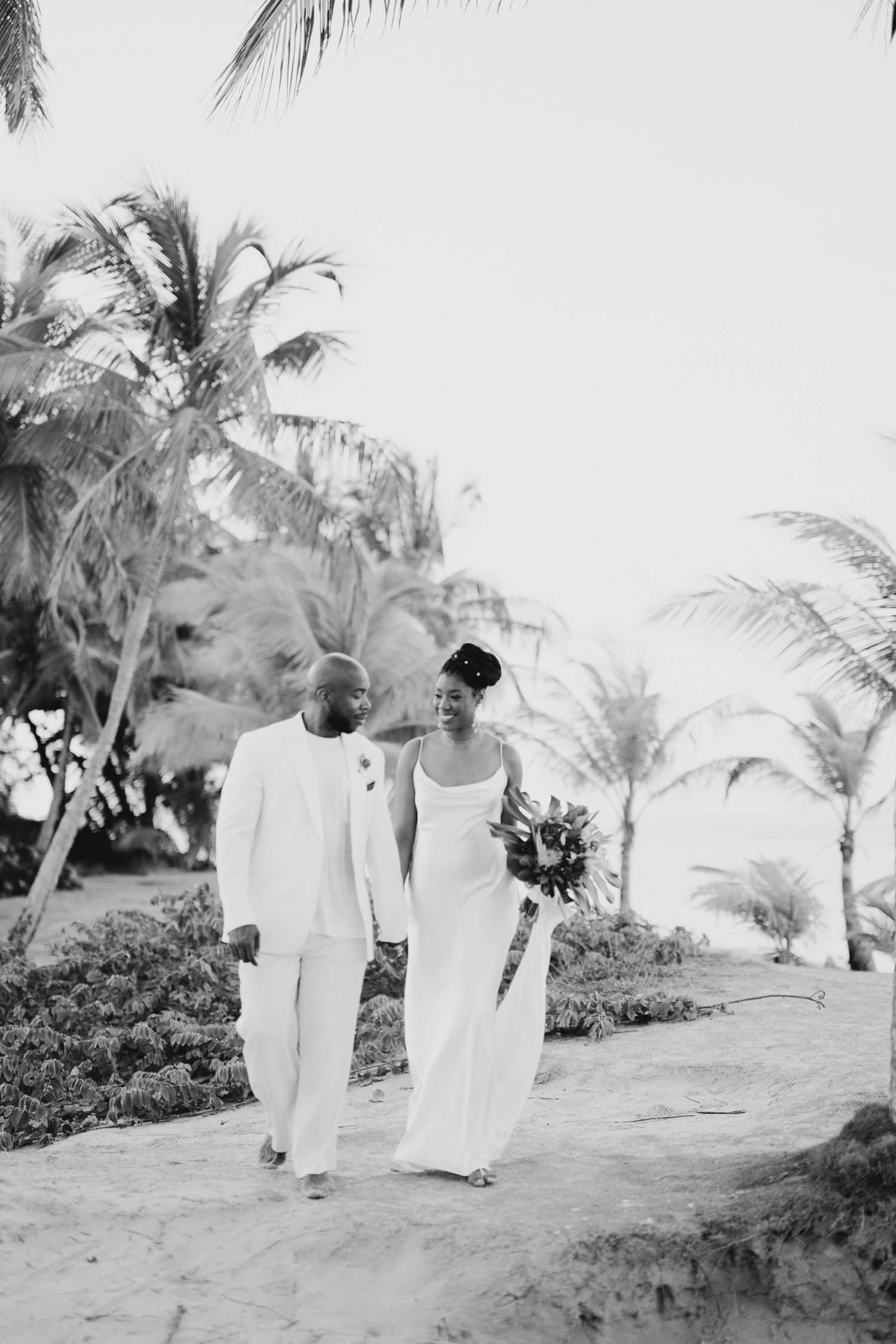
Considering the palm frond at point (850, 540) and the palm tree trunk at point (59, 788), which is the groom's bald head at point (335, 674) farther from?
the palm tree trunk at point (59, 788)

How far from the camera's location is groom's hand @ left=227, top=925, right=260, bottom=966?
4.70 metres

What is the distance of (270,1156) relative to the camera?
16.9 feet

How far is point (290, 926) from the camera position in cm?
483

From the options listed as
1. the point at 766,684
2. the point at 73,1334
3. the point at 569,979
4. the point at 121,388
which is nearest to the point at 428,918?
the point at 73,1334

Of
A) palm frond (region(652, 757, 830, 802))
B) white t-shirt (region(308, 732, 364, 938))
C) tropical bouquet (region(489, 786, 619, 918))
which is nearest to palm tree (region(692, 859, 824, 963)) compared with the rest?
palm frond (region(652, 757, 830, 802))

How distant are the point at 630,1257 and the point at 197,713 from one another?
63.0 ft

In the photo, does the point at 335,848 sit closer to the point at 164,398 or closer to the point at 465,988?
the point at 465,988

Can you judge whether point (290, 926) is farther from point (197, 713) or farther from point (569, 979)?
point (197, 713)

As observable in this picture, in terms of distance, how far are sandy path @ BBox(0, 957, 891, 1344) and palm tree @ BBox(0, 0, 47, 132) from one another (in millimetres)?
9530

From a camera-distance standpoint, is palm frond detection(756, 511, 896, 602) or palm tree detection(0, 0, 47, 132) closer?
palm tree detection(0, 0, 47, 132)

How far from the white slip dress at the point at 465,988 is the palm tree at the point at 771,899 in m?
17.2

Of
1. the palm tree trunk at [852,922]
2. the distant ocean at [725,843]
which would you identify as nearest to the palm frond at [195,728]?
the palm tree trunk at [852,922]

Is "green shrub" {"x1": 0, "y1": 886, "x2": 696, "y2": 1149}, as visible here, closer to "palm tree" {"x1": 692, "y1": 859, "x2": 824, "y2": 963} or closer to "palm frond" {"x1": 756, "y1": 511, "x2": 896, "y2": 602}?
"palm frond" {"x1": 756, "y1": 511, "x2": 896, "y2": 602}

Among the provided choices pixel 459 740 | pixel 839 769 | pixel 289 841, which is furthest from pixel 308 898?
pixel 839 769
